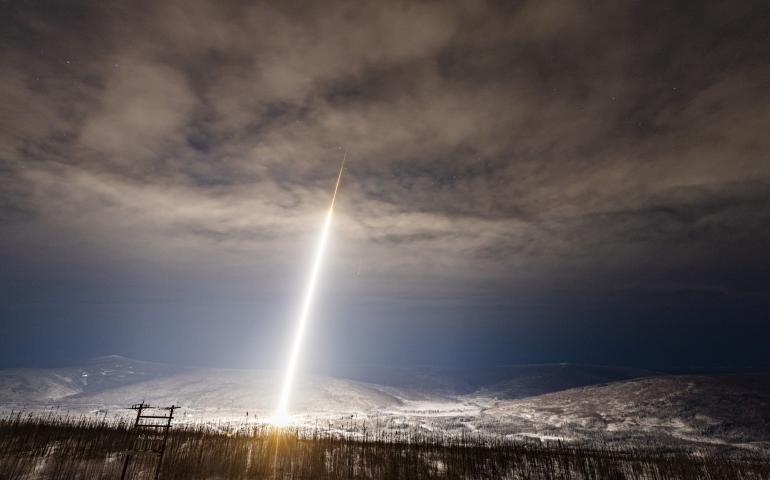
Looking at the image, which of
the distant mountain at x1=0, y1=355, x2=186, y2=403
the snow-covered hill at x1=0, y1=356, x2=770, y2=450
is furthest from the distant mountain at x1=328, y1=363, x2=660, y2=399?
the distant mountain at x1=0, y1=355, x2=186, y2=403

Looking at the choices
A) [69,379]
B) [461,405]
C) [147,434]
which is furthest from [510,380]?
[69,379]

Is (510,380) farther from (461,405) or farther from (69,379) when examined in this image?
(69,379)

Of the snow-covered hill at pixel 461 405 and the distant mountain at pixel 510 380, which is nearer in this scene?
the snow-covered hill at pixel 461 405

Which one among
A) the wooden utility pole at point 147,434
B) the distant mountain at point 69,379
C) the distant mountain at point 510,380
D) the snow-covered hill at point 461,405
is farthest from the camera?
the distant mountain at point 510,380

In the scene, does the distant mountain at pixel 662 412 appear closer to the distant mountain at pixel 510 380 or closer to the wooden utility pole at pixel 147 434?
the wooden utility pole at pixel 147 434

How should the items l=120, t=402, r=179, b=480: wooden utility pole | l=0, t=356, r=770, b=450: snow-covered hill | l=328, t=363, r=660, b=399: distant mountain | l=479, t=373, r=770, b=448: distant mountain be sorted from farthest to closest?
l=328, t=363, r=660, b=399: distant mountain
l=0, t=356, r=770, b=450: snow-covered hill
l=479, t=373, r=770, b=448: distant mountain
l=120, t=402, r=179, b=480: wooden utility pole

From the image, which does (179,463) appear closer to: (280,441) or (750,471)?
(280,441)

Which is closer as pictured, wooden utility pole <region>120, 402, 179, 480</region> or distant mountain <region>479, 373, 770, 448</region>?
wooden utility pole <region>120, 402, 179, 480</region>

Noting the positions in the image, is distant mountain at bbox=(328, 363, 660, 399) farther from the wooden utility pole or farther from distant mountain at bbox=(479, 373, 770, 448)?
the wooden utility pole

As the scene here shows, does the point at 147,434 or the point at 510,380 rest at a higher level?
the point at 510,380

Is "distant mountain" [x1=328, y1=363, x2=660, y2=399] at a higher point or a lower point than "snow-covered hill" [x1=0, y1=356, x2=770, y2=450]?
higher

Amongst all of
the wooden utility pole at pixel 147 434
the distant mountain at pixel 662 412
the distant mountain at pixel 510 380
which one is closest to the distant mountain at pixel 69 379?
the distant mountain at pixel 510 380
